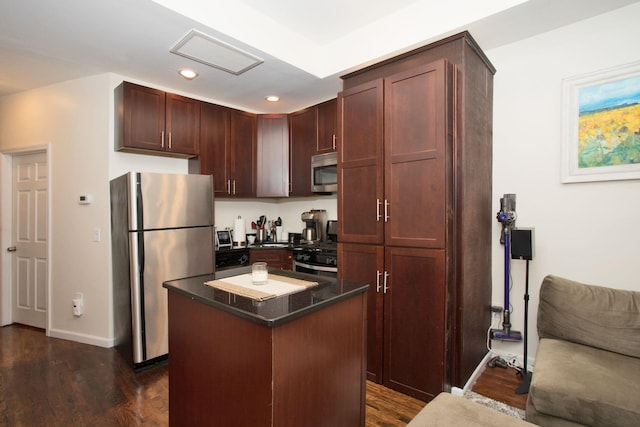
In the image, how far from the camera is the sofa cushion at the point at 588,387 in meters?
1.42

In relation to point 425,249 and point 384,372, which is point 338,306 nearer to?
point 425,249

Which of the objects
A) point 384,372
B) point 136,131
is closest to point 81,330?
point 136,131

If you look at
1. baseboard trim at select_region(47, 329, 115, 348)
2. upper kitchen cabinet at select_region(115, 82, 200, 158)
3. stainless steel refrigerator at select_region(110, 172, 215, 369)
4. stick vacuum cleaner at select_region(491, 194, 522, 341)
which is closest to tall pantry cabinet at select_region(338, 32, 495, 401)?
stick vacuum cleaner at select_region(491, 194, 522, 341)

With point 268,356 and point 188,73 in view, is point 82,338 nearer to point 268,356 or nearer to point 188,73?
point 188,73

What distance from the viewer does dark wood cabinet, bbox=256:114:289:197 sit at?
4.00 meters

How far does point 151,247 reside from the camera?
2758 mm

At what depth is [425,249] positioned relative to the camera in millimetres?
2193

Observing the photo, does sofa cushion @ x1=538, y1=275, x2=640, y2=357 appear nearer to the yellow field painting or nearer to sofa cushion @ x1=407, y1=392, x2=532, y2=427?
the yellow field painting

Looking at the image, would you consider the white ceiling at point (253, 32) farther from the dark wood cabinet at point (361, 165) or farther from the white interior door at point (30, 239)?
the white interior door at point (30, 239)

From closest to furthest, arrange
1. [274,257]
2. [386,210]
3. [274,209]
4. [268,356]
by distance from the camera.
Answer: [268,356]
[386,210]
[274,257]
[274,209]

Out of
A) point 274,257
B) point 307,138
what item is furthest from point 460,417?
point 307,138

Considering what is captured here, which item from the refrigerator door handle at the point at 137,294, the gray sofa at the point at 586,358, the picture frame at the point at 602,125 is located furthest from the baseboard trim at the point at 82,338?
A: the picture frame at the point at 602,125

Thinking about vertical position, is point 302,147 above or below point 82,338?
above

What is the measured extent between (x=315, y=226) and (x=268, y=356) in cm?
283
